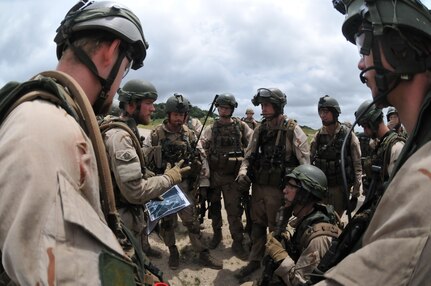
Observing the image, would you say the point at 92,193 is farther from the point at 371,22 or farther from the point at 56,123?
the point at 371,22

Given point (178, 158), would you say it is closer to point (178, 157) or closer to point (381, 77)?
point (178, 157)

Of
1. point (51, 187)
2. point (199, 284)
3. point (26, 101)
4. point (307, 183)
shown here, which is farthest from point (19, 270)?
point (199, 284)

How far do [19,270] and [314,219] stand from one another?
3308 millimetres

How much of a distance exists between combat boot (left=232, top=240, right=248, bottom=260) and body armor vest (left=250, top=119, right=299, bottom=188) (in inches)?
59.7

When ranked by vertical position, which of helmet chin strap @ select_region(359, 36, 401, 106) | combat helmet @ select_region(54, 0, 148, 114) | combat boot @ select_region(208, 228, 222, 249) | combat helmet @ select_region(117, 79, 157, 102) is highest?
combat helmet @ select_region(117, 79, 157, 102)

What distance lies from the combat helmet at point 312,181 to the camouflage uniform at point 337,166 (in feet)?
9.50

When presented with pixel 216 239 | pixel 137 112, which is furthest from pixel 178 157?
pixel 216 239

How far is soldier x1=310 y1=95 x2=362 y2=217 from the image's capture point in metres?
7.14

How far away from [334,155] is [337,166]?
0.76ft

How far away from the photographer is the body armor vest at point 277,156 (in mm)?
6363

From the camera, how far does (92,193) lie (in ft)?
4.04

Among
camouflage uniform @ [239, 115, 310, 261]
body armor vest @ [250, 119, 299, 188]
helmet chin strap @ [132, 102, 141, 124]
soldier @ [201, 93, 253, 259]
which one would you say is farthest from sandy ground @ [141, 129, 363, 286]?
helmet chin strap @ [132, 102, 141, 124]

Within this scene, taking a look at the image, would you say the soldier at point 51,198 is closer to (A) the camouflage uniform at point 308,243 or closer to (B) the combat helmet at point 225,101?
(A) the camouflage uniform at point 308,243

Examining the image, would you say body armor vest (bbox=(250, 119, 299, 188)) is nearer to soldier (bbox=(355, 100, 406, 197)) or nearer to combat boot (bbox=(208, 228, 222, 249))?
soldier (bbox=(355, 100, 406, 197))
